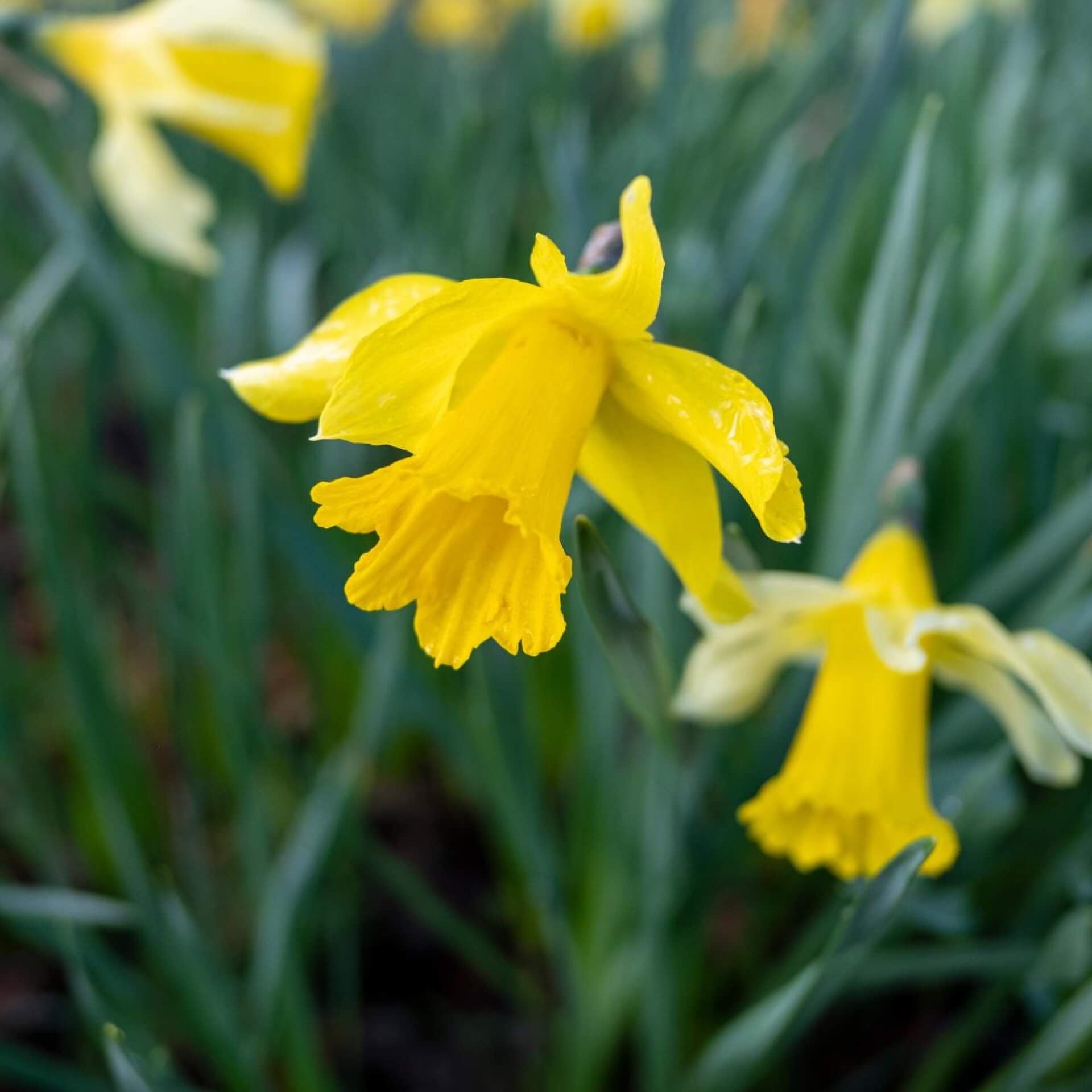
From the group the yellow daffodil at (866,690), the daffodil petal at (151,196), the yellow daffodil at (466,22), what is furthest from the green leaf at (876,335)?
the yellow daffodil at (466,22)

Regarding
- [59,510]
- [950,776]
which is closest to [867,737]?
[950,776]

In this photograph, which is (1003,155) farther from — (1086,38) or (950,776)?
(1086,38)

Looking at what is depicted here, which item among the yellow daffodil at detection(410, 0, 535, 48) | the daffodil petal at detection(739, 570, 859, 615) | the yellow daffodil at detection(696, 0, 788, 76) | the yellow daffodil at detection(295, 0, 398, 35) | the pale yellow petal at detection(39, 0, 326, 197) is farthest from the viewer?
the yellow daffodil at detection(295, 0, 398, 35)

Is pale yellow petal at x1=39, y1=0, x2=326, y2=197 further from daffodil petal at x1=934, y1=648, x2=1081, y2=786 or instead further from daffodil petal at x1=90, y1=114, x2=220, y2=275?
daffodil petal at x1=934, y1=648, x2=1081, y2=786

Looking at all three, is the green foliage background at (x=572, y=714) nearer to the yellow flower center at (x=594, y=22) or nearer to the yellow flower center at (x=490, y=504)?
the yellow flower center at (x=490, y=504)

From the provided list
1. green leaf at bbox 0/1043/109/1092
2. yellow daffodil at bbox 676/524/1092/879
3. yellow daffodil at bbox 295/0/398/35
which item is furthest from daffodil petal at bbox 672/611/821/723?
yellow daffodil at bbox 295/0/398/35

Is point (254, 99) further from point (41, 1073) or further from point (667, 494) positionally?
point (41, 1073)
